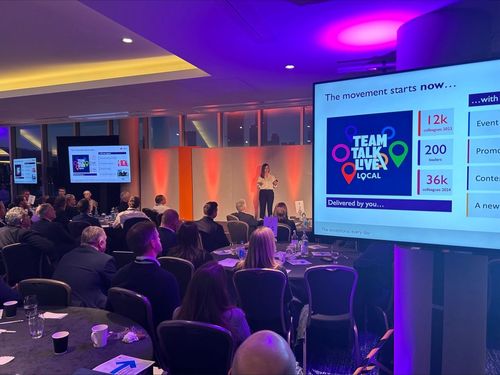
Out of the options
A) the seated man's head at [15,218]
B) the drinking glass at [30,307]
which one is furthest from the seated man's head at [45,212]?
the drinking glass at [30,307]

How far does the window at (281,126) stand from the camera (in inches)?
375

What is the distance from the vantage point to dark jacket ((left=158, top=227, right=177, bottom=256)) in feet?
15.2

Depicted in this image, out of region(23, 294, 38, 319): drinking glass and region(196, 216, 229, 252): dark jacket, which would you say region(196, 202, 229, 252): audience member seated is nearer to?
region(196, 216, 229, 252): dark jacket

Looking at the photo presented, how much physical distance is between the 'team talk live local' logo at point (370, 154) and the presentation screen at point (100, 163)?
9656 mm

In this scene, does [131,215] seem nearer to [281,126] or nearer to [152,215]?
[152,215]

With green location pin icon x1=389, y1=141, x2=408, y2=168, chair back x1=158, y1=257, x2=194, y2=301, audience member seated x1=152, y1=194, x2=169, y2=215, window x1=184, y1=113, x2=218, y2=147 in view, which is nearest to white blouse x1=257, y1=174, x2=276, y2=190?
window x1=184, y1=113, x2=218, y2=147

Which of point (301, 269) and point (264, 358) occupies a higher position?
point (264, 358)

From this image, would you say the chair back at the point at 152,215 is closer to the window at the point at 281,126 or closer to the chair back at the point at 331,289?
the window at the point at 281,126

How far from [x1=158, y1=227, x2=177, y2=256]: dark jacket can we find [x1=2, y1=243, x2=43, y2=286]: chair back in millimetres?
1538

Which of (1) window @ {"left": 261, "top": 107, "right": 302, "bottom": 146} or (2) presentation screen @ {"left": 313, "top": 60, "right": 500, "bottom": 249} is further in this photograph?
(1) window @ {"left": 261, "top": 107, "right": 302, "bottom": 146}

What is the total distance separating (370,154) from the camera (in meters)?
1.84

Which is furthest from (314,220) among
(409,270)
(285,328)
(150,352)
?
(285,328)

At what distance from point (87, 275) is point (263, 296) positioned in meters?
1.47

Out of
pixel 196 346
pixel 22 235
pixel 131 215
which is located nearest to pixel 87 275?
pixel 196 346
